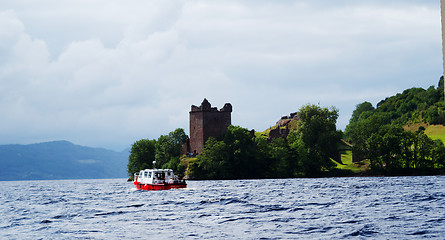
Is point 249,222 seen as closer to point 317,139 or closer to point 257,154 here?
point 317,139

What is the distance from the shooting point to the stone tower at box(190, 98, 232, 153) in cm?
19312

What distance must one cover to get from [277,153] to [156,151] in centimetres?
4739

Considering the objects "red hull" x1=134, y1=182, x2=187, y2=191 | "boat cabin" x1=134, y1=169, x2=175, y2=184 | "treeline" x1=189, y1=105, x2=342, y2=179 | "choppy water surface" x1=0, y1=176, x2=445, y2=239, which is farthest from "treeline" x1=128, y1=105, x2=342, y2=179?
"choppy water surface" x1=0, y1=176, x2=445, y2=239

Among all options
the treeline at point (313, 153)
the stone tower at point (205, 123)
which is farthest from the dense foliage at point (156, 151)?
the stone tower at point (205, 123)

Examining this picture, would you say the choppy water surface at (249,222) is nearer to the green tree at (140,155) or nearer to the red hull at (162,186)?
the red hull at (162,186)

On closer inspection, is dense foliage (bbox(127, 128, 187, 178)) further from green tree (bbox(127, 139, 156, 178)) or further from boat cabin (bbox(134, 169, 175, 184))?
boat cabin (bbox(134, 169, 175, 184))

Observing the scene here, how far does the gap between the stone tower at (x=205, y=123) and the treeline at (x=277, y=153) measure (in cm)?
1459

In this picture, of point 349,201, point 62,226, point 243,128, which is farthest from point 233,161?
point 62,226

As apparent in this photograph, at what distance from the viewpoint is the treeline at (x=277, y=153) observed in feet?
478

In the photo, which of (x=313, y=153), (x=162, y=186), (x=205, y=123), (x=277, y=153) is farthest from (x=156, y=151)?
(x=162, y=186)

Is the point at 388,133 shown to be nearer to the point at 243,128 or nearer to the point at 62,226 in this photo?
the point at 243,128

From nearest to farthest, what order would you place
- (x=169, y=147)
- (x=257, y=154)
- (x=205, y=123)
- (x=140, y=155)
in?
(x=257, y=154), (x=169, y=147), (x=140, y=155), (x=205, y=123)

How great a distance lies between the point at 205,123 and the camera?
193750 mm

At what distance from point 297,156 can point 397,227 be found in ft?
400
